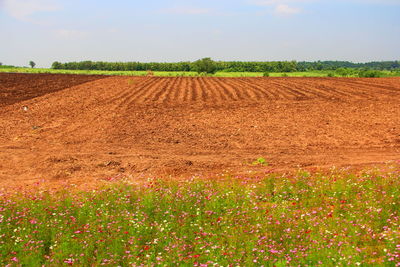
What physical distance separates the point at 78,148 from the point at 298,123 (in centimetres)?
1046

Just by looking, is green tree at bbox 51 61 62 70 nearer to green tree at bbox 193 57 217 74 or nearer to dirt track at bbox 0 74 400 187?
green tree at bbox 193 57 217 74

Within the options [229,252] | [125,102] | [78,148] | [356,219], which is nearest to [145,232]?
[229,252]

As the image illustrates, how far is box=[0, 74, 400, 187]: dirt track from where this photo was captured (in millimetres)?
11904

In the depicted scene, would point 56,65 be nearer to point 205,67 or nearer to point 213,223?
point 205,67

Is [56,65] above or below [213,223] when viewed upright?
above

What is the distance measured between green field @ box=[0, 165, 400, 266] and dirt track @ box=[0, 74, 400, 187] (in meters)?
2.27

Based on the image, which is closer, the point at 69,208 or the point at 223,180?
the point at 69,208

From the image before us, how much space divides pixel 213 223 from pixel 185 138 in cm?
868

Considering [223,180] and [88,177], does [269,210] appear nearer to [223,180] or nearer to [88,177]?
[223,180]

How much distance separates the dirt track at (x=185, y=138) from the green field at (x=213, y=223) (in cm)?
227

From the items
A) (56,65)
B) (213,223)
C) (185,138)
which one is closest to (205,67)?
(56,65)

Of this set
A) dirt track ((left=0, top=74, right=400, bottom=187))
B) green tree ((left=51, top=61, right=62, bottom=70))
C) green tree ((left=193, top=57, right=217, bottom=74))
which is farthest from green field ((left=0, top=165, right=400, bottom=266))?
green tree ((left=51, top=61, right=62, bottom=70))

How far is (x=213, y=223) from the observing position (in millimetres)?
7316

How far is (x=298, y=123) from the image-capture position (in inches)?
722
